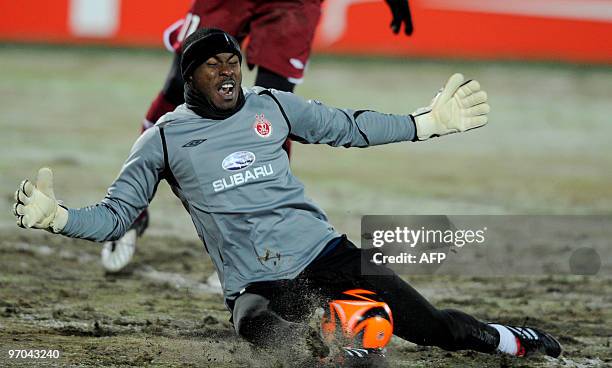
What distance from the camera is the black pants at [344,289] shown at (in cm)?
452

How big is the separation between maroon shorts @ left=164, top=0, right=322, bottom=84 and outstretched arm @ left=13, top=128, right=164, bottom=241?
5.57ft

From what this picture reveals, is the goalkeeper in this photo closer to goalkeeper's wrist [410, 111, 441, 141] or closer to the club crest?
the club crest

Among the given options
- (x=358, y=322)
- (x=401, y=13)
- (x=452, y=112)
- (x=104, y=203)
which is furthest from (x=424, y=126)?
(x=401, y=13)

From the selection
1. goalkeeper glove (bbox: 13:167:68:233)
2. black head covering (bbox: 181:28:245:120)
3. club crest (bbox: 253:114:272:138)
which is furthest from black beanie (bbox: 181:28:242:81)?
goalkeeper glove (bbox: 13:167:68:233)

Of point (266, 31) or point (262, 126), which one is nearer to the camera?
point (262, 126)

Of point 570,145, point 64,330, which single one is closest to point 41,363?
point 64,330

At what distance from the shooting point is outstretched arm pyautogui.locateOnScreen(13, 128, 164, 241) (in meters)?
4.16

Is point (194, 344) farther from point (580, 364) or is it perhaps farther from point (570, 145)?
point (570, 145)

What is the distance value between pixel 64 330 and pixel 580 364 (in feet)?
7.99

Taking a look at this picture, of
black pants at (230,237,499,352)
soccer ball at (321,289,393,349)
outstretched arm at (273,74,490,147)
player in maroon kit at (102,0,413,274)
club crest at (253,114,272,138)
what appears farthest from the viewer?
player in maroon kit at (102,0,413,274)

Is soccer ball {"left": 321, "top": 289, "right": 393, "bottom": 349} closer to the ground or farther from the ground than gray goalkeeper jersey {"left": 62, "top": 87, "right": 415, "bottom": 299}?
closer to the ground

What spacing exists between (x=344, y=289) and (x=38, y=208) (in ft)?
4.24

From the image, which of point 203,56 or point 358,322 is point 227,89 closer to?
point 203,56

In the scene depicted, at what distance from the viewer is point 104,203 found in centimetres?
446
